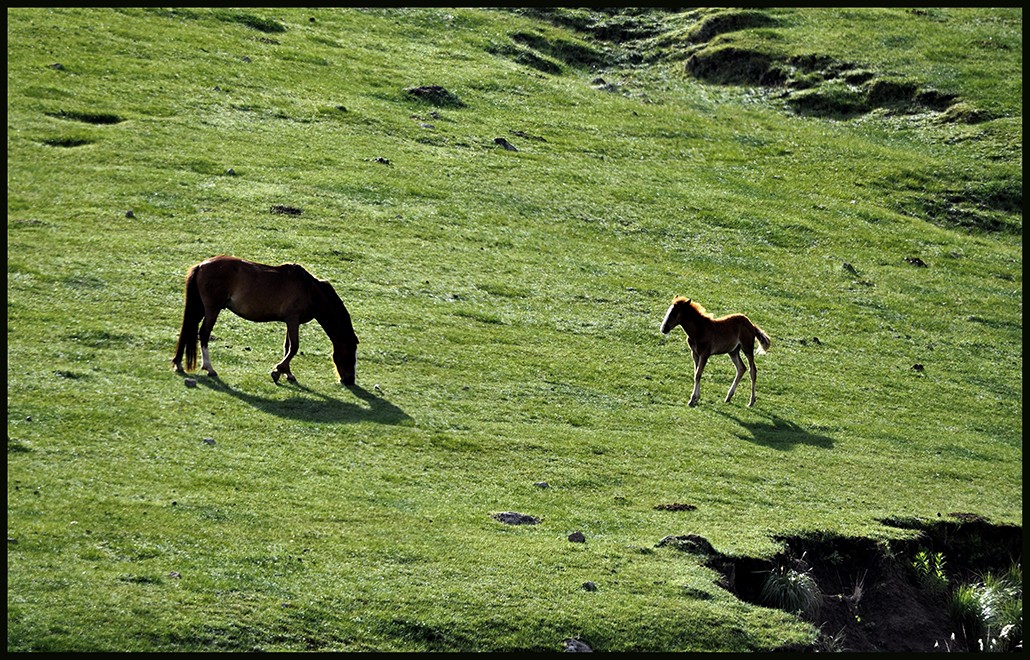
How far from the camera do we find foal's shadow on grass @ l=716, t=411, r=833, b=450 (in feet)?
76.6

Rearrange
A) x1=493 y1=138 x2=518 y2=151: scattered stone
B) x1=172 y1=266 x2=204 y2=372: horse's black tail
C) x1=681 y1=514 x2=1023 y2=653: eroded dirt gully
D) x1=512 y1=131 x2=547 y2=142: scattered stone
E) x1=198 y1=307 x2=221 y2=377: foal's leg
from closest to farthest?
x1=681 y1=514 x2=1023 y2=653: eroded dirt gully
x1=172 y1=266 x2=204 y2=372: horse's black tail
x1=198 y1=307 x2=221 y2=377: foal's leg
x1=493 y1=138 x2=518 y2=151: scattered stone
x1=512 y1=131 x2=547 y2=142: scattered stone

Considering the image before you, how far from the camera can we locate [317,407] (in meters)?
20.7

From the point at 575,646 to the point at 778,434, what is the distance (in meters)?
11.4

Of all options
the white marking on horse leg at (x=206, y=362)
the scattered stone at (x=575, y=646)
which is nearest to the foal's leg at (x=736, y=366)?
the white marking on horse leg at (x=206, y=362)

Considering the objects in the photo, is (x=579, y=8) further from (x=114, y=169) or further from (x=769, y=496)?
(x=769, y=496)

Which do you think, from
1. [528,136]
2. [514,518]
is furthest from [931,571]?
[528,136]

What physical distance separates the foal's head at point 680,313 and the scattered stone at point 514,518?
852cm

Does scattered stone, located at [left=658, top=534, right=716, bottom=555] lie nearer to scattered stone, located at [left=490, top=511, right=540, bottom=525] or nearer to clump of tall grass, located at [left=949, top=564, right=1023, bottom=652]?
scattered stone, located at [left=490, top=511, right=540, bottom=525]

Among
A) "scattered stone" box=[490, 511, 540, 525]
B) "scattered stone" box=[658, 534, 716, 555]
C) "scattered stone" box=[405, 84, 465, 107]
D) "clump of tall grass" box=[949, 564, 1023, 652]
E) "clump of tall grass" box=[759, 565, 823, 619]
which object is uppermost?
"scattered stone" box=[405, 84, 465, 107]

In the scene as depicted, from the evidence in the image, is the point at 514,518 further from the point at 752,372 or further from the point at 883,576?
the point at 752,372

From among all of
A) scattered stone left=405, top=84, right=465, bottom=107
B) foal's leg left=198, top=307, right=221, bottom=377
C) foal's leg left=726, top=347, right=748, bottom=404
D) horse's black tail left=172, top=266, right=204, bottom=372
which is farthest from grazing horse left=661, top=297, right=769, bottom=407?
scattered stone left=405, top=84, right=465, bottom=107

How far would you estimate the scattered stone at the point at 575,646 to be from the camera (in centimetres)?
1386

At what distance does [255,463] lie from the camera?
57.5 feet

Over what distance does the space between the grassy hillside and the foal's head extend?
1741 mm
